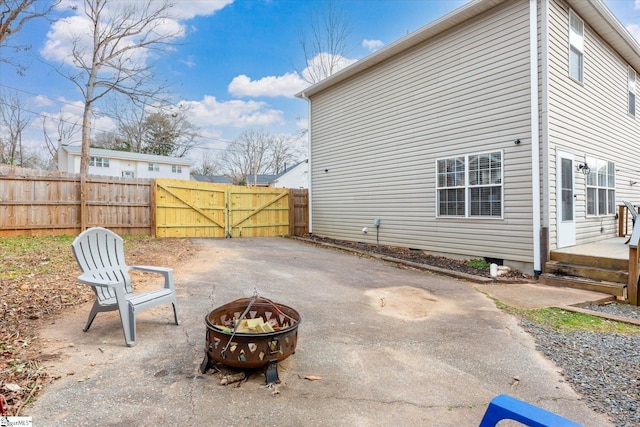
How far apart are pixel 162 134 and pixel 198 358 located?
2991 cm

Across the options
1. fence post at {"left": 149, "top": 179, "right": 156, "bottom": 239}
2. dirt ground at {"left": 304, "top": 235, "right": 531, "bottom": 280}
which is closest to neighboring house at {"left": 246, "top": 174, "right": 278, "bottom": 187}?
fence post at {"left": 149, "top": 179, "right": 156, "bottom": 239}

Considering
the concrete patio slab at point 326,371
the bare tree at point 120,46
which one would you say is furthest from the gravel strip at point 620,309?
the bare tree at point 120,46

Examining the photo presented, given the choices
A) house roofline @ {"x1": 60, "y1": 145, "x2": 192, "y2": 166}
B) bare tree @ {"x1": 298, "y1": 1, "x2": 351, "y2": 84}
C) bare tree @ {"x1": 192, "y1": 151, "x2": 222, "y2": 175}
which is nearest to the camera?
bare tree @ {"x1": 298, "y1": 1, "x2": 351, "y2": 84}

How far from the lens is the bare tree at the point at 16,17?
8.66 metres

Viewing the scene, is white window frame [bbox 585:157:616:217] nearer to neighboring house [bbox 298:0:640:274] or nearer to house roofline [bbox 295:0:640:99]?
neighboring house [bbox 298:0:640:274]

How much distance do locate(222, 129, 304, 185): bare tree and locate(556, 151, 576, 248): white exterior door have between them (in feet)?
89.8

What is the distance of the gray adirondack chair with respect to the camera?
10.0 ft

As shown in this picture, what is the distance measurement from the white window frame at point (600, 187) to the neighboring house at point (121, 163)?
23.9m

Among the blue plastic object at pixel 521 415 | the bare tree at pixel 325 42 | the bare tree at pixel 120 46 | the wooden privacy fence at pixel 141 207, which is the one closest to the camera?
the blue plastic object at pixel 521 415

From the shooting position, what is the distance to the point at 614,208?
8711 millimetres

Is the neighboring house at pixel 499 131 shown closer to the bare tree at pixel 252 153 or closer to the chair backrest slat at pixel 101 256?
the chair backrest slat at pixel 101 256

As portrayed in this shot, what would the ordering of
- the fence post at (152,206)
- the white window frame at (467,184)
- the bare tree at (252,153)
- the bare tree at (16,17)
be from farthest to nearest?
the bare tree at (252,153) < the fence post at (152,206) < the bare tree at (16,17) < the white window frame at (467,184)

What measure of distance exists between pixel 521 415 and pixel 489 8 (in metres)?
8.13

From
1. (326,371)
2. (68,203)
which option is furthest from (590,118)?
(68,203)
